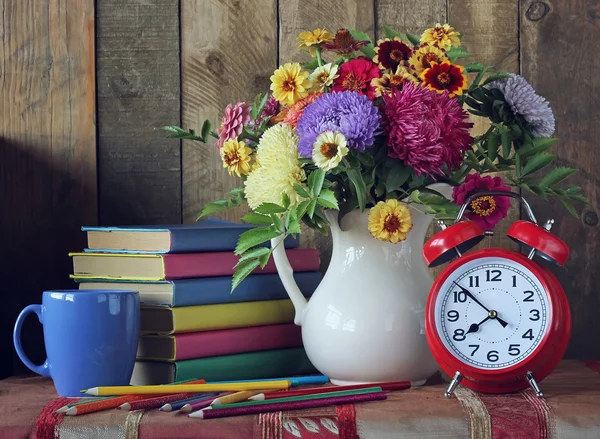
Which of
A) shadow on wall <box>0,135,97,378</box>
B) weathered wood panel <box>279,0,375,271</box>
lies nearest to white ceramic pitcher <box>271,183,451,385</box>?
weathered wood panel <box>279,0,375,271</box>

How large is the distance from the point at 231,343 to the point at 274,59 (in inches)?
20.7

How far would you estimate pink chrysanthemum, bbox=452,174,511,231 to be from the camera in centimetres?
100

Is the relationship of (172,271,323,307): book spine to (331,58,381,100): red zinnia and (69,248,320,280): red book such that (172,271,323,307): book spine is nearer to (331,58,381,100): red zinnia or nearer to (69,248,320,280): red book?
(69,248,320,280): red book

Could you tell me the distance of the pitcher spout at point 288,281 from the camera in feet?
3.66

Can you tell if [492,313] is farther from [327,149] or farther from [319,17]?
[319,17]

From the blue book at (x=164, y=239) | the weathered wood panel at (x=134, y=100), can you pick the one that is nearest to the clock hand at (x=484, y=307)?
the blue book at (x=164, y=239)

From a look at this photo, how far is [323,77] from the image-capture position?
3.49ft

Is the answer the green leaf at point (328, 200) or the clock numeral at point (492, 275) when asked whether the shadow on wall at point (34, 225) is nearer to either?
the green leaf at point (328, 200)

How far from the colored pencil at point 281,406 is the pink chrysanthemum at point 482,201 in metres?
0.25

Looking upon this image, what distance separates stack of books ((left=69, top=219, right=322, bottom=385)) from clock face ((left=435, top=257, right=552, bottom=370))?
0.98 ft

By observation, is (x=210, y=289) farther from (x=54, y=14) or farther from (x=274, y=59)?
(x=54, y=14)

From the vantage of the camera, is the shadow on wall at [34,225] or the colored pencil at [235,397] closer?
the colored pencil at [235,397]

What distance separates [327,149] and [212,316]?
12.2 inches

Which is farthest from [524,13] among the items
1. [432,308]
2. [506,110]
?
[432,308]
